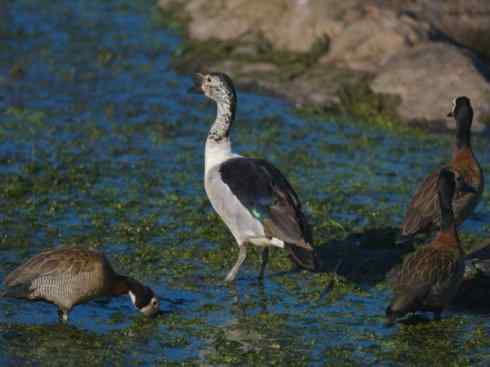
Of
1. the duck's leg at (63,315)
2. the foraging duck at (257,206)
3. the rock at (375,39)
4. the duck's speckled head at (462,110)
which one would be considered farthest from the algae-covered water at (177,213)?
the rock at (375,39)

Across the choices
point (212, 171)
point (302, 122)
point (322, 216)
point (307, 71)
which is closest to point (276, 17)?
point (307, 71)

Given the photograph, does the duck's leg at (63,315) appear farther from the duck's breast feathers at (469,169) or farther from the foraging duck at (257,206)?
the duck's breast feathers at (469,169)

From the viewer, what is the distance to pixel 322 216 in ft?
42.4

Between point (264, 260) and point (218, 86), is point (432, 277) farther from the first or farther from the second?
point (218, 86)

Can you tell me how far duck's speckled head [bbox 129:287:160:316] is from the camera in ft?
31.5

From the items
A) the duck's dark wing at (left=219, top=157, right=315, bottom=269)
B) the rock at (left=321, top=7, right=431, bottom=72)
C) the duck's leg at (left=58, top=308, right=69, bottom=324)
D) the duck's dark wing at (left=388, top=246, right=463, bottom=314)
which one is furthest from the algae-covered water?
the rock at (left=321, top=7, right=431, bottom=72)

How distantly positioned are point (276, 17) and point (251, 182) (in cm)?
990

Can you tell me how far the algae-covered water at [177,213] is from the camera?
30.1 ft

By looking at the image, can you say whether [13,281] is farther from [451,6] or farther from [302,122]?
[451,6]

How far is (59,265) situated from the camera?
9.41 m

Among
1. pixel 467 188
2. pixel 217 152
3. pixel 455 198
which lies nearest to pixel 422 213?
pixel 455 198

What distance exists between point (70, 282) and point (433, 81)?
9248mm

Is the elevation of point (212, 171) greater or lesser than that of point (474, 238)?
greater

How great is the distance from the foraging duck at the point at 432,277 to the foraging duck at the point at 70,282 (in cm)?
207
